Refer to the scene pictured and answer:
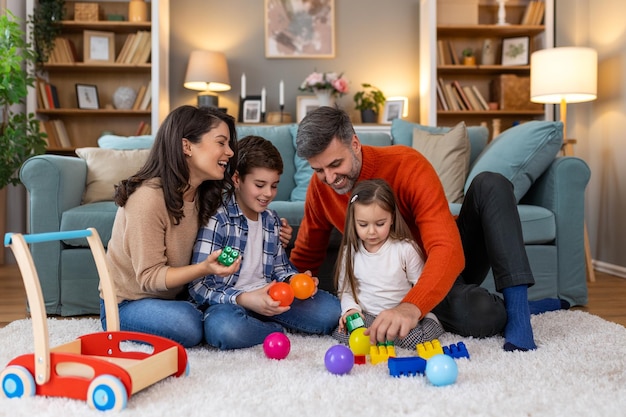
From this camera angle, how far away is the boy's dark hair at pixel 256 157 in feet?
6.68

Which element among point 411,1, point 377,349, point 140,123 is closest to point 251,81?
point 140,123

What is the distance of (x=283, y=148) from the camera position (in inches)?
136

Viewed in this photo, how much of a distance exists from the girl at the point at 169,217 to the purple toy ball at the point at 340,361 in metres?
0.48

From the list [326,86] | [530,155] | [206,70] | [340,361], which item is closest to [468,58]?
[326,86]

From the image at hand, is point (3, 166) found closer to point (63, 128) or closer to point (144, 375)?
point (63, 128)

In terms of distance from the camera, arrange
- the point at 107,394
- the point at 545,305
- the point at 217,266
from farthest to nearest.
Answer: the point at 545,305 < the point at 217,266 < the point at 107,394

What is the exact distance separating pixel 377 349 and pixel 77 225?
4.91 ft

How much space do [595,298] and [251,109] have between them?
10.2 feet

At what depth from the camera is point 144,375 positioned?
1.44 metres

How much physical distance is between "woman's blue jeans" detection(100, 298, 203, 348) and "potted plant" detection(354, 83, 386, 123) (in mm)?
3414

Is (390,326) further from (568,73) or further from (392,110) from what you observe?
(392,110)

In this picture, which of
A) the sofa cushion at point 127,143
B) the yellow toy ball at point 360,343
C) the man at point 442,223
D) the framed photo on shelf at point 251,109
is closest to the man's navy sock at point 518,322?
the man at point 442,223

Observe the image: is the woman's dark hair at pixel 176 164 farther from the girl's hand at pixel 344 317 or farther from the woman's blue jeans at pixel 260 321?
the girl's hand at pixel 344 317

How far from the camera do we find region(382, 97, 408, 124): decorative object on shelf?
16.9 ft
